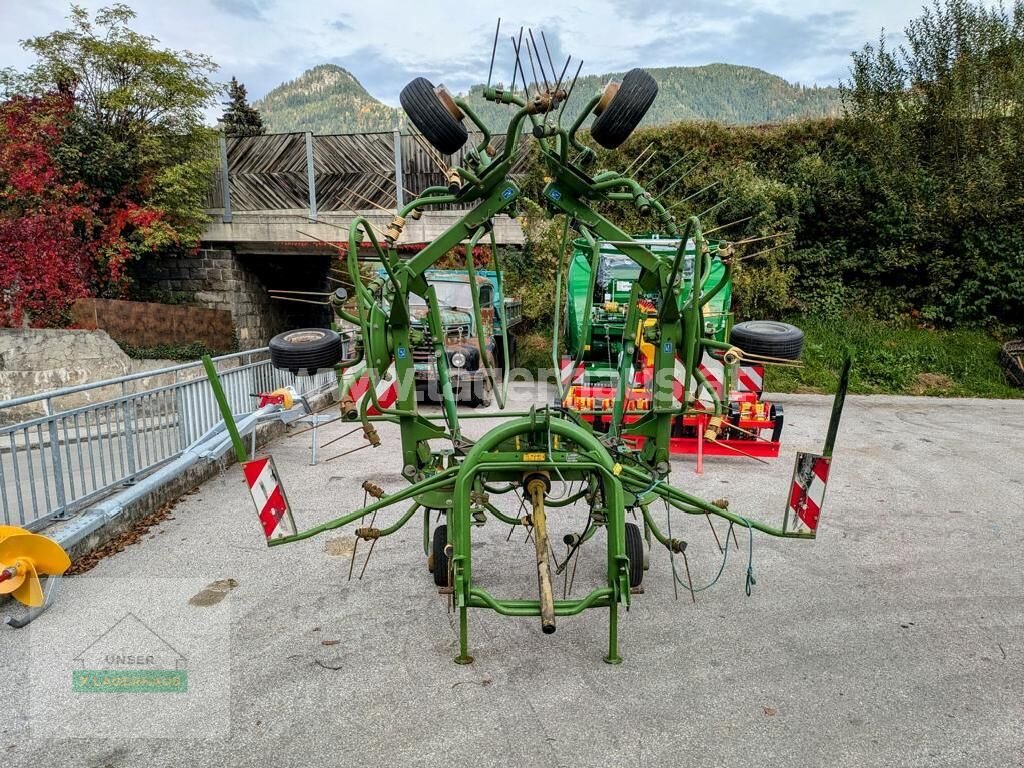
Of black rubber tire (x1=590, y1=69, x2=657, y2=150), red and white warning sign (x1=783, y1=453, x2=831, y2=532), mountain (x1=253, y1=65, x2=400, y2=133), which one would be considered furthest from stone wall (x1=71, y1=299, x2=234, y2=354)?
mountain (x1=253, y1=65, x2=400, y2=133)

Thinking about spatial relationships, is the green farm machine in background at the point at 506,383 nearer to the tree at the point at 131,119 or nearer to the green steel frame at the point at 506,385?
the green steel frame at the point at 506,385

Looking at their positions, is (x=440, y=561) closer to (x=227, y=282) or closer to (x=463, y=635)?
(x=463, y=635)

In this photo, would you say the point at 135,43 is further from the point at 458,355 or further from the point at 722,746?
the point at 722,746

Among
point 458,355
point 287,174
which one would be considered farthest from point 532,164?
point 458,355

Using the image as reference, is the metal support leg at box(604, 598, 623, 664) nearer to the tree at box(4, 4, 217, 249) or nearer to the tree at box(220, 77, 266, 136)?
the tree at box(4, 4, 217, 249)

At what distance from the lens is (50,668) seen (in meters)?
3.75

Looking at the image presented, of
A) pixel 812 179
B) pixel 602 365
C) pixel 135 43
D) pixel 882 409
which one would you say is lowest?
pixel 882 409

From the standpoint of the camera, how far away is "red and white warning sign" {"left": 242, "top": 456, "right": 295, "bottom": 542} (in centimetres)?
377

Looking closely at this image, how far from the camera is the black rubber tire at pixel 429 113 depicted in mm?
3873

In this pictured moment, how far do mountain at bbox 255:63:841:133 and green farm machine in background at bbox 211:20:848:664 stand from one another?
1.84 ft

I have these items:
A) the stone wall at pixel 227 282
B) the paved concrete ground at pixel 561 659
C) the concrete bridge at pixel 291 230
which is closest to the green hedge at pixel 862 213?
the concrete bridge at pixel 291 230

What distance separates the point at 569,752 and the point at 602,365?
24.0 feet

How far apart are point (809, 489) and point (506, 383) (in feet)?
6.09

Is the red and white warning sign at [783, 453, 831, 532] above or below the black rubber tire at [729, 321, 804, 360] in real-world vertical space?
below
